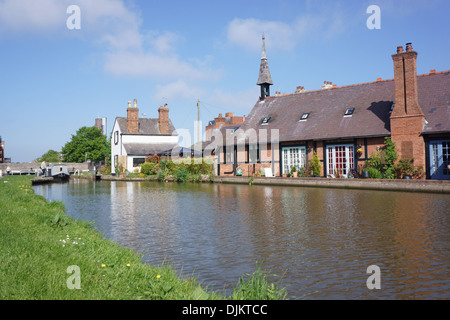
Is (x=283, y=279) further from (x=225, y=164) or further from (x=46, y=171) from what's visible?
(x=46, y=171)

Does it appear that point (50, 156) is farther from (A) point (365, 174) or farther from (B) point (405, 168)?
(B) point (405, 168)

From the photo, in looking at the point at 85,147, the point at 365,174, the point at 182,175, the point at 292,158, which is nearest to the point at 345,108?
the point at 292,158

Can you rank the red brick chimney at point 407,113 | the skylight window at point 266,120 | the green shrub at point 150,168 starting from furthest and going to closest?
1. the green shrub at point 150,168
2. the skylight window at point 266,120
3. the red brick chimney at point 407,113

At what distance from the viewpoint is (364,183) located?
73.6ft

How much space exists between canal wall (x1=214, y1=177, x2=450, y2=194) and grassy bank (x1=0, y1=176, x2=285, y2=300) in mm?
16401

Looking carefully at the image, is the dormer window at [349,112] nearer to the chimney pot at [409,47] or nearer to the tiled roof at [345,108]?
the tiled roof at [345,108]

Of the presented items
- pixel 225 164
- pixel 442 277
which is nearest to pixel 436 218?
pixel 442 277

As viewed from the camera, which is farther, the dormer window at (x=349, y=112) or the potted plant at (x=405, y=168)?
the dormer window at (x=349, y=112)

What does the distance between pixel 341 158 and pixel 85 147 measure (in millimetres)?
55578

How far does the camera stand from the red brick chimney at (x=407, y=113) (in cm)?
2280

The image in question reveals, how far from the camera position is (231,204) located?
15.4 metres

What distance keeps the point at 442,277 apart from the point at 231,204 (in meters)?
10.1

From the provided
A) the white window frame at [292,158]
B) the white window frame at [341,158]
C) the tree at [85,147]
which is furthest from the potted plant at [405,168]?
the tree at [85,147]

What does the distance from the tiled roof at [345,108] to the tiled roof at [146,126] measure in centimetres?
2072
